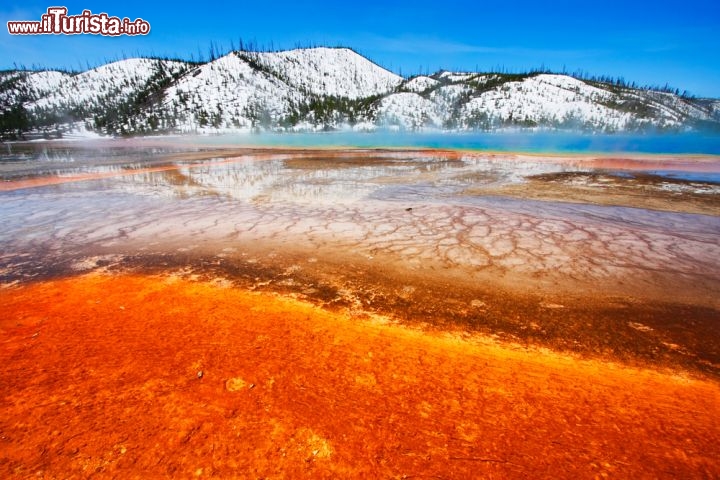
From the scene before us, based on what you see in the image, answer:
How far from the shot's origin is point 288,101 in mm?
92625

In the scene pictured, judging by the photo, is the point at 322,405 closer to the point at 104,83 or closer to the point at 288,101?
the point at 288,101

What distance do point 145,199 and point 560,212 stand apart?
863 centimetres

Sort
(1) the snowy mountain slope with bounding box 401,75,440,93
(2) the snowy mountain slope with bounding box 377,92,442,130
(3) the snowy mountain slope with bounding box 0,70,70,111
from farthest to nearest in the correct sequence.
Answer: (1) the snowy mountain slope with bounding box 401,75,440,93 < (3) the snowy mountain slope with bounding box 0,70,70,111 < (2) the snowy mountain slope with bounding box 377,92,442,130

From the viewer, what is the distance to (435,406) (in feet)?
6.14

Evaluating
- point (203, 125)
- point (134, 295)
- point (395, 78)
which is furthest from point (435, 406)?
point (395, 78)

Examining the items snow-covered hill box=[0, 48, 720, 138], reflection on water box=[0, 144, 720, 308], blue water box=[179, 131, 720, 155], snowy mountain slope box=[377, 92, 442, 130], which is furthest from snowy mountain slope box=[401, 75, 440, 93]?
reflection on water box=[0, 144, 720, 308]

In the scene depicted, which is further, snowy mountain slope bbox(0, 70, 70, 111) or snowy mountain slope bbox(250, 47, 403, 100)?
snowy mountain slope bbox(250, 47, 403, 100)

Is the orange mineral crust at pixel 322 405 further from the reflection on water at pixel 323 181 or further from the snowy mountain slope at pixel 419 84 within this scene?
the snowy mountain slope at pixel 419 84

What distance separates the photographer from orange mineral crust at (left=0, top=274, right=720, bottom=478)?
60.8 inches

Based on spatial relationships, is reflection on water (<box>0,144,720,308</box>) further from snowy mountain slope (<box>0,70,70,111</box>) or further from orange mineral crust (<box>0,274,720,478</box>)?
snowy mountain slope (<box>0,70,70,111</box>)

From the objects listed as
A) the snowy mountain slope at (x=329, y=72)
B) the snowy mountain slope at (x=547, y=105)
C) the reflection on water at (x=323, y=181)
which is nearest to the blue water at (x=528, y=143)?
the reflection on water at (x=323, y=181)

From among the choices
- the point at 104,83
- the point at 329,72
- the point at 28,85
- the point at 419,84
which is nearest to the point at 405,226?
the point at 419,84

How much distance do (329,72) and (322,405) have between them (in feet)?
419

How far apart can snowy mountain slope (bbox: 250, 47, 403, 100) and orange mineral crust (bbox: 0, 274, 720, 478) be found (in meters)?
109
